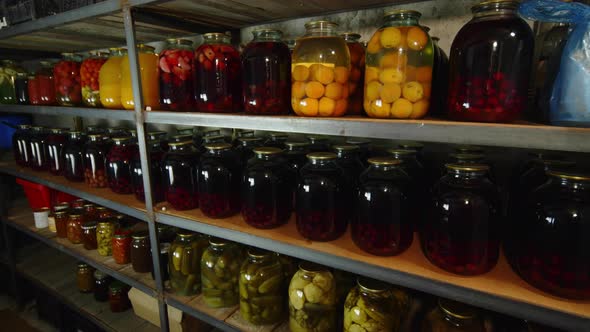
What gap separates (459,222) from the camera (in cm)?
69

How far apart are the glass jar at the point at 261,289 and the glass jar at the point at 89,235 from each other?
1.00 metres

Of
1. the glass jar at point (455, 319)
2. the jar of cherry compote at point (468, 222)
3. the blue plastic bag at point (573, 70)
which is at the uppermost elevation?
the blue plastic bag at point (573, 70)

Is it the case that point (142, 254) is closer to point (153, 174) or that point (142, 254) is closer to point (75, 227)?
point (153, 174)

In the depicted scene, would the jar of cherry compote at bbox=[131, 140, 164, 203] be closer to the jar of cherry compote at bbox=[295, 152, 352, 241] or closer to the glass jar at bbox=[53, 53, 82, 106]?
the glass jar at bbox=[53, 53, 82, 106]

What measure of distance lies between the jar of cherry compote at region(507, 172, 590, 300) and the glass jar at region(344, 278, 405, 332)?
34cm

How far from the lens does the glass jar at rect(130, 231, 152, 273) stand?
1379 mm

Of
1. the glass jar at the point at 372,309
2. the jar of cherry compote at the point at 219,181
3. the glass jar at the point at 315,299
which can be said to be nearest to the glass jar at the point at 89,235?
the jar of cherry compote at the point at 219,181

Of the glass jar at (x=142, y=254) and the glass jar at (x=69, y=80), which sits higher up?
the glass jar at (x=69, y=80)

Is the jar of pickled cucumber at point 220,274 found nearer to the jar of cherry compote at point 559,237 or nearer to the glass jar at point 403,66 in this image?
the glass jar at point 403,66

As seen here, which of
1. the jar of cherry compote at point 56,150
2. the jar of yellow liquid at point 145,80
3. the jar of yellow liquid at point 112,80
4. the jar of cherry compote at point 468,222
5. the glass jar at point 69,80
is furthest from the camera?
the jar of cherry compote at point 56,150

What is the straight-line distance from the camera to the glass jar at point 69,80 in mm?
1479

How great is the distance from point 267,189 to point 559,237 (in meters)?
0.69

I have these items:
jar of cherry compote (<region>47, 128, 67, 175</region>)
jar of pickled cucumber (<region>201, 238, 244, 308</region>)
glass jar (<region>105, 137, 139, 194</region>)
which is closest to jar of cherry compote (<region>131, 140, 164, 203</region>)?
glass jar (<region>105, 137, 139, 194</region>)

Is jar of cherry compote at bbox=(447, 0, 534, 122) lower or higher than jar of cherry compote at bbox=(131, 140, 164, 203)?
higher
